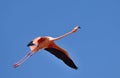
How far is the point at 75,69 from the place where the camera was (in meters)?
27.9

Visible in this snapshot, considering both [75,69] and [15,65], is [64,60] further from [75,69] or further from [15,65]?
[15,65]

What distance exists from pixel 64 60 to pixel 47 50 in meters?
0.98

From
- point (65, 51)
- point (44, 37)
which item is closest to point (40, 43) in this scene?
point (44, 37)

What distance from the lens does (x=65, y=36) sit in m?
27.3

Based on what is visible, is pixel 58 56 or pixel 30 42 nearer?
pixel 30 42

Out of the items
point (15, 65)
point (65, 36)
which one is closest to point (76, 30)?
point (65, 36)

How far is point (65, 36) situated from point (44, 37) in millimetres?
1095

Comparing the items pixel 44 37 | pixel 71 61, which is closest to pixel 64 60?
pixel 71 61

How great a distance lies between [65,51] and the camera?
28.4 meters

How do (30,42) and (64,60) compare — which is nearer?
(30,42)

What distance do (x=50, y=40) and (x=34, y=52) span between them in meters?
0.96

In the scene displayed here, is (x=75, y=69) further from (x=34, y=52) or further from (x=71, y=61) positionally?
(x=34, y=52)

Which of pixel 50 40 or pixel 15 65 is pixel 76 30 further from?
pixel 15 65

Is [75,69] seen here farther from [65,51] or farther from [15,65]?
[15,65]
